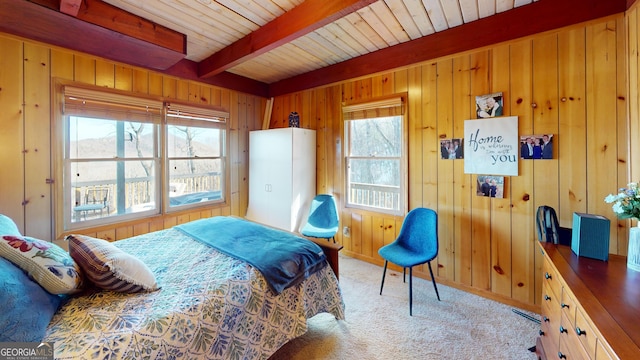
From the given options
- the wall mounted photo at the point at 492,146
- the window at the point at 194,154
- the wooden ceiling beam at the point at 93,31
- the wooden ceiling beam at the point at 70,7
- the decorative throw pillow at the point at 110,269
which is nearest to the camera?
the decorative throw pillow at the point at 110,269

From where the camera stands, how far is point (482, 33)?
231 cm

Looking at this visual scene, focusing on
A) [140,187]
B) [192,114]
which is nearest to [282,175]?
[192,114]

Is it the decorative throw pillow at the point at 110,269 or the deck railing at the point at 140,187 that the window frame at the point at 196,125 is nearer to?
the deck railing at the point at 140,187

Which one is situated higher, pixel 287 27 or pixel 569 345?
pixel 287 27

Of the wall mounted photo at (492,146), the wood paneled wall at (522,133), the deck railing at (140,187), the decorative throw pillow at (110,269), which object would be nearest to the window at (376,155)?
the wood paneled wall at (522,133)

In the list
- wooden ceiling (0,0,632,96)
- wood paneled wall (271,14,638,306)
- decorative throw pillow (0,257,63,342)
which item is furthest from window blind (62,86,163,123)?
wood paneled wall (271,14,638,306)

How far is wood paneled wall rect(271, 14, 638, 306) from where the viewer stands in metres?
1.91

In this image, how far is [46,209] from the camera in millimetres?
2367

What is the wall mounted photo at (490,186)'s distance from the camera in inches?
92.0

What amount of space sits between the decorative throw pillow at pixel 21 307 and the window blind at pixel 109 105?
1.99 m

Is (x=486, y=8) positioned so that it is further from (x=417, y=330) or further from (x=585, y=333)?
(x=417, y=330)

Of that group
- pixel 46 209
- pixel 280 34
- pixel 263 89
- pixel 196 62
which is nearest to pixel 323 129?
pixel 263 89

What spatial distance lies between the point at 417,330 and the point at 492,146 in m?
1.71

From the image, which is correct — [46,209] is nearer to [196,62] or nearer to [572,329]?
[196,62]
